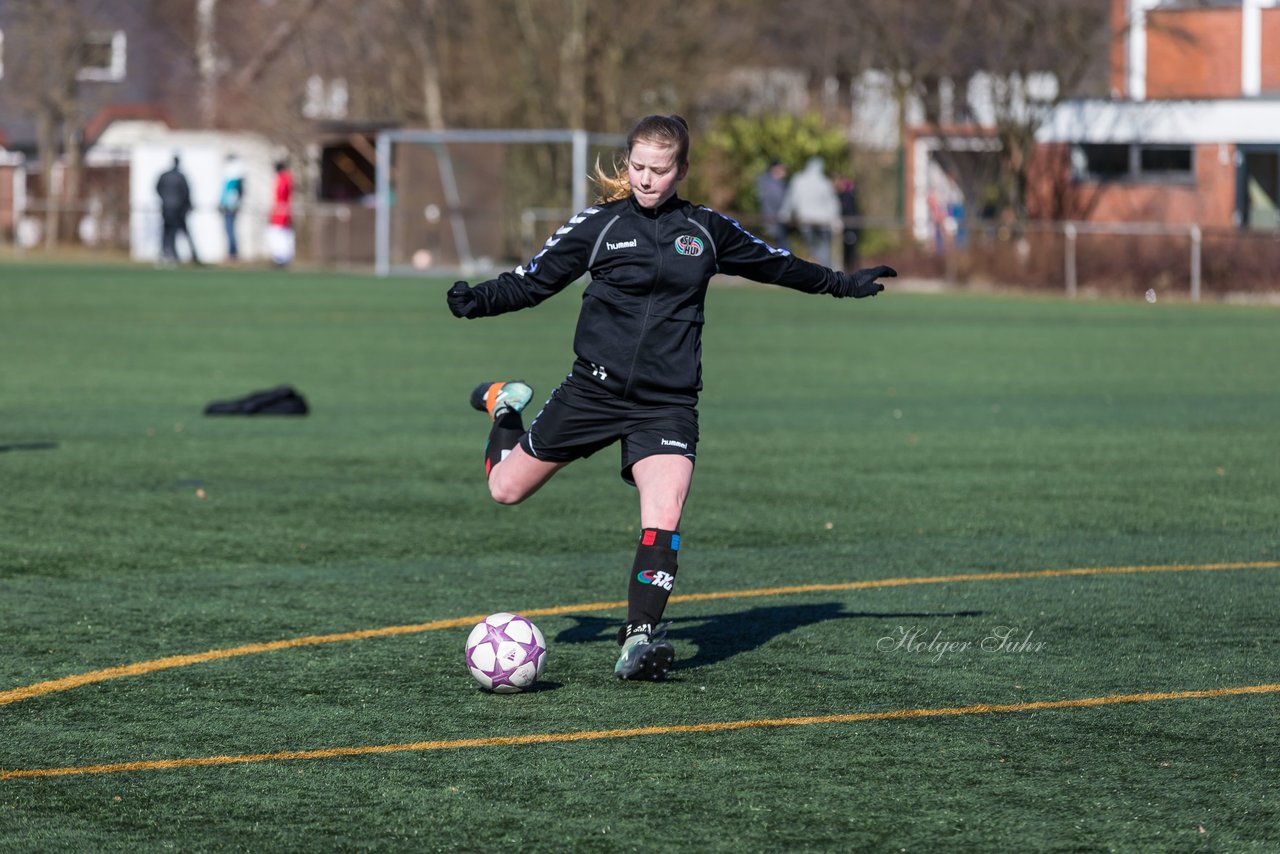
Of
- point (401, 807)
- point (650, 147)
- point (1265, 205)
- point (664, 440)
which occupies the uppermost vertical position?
point (1265, 205)

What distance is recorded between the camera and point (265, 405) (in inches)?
613

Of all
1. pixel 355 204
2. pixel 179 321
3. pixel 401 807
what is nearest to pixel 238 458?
pixel 401 807

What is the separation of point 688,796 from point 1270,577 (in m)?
4.44

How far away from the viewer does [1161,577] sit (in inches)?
351

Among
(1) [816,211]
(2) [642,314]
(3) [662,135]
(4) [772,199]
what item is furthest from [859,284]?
(4) [772,199]

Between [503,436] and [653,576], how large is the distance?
1074 millimetres

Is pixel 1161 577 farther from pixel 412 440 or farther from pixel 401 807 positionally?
pixel 412 440

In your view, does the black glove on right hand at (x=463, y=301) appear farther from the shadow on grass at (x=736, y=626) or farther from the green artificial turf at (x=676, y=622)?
the shadow on grass at (x=736, y=626)

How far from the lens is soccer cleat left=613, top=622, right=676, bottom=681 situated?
6602 mm

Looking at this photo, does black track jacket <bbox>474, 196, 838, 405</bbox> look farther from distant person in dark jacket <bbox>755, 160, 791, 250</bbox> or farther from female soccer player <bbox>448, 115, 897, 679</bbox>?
distant person in dark jacket <bbox>755, 160, 791, 250</bbox>

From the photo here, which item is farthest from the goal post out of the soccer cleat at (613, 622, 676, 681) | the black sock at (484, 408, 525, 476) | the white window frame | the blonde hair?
the soccer cleat at (613, 622, 676, 681)

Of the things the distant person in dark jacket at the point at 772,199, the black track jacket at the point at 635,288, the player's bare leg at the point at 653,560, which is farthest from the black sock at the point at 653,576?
the distant person in dark jacket at the point at 772,199

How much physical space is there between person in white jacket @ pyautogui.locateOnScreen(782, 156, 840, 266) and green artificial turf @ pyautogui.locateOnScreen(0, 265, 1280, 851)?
19.5m

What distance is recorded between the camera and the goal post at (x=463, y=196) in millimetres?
42562
